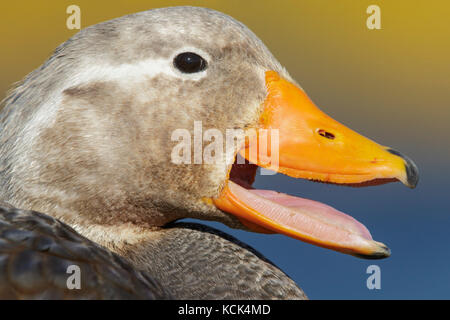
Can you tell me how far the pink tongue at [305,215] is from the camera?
1.35 m

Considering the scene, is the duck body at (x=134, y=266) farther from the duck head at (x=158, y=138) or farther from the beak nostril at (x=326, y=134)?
the beak nostril at (x=326, y=134)

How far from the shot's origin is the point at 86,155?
1409 mm

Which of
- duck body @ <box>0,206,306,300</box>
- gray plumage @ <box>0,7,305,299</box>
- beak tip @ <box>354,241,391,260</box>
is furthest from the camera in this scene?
gray plumage @ <box>0,7,305,299</box>

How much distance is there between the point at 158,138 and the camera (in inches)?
56.3

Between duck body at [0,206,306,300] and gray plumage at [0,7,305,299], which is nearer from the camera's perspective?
duck body at [0,206,306,300]

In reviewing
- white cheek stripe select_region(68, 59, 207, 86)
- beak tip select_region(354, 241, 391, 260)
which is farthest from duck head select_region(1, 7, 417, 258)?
beak tip select_region(354, 241, 391, 260)

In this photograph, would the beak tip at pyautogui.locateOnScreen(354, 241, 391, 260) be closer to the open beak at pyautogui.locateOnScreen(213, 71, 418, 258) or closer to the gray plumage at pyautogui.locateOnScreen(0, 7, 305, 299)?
the open beak at pyautogui.locateOnScreen(213, 71, 418, 258)

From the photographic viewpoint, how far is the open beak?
1365 millimetres

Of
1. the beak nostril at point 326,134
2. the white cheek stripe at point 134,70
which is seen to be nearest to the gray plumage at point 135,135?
the white cheek stripe at point 134,70

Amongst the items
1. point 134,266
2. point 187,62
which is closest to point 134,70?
point 187,62

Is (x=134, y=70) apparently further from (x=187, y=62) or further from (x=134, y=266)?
(x=134, y=266)

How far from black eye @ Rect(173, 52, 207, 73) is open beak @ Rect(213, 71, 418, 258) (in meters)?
0.20

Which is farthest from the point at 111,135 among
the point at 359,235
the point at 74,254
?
the point at 359,235

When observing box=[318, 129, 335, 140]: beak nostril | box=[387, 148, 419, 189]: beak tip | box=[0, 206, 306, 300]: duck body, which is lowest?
box=[0, 206, 306, 300]: duck body
